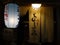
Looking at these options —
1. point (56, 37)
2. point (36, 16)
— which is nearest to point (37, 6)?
point (36, 16)


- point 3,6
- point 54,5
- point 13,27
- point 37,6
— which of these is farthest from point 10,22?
point 54,5

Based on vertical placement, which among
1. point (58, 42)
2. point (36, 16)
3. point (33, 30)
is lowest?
point (58, 42)

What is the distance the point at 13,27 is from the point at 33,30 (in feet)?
2.76

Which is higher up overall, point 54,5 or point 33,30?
point 54,5

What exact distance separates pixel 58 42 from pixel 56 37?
0.67 feet

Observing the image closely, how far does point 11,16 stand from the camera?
6.37 metres

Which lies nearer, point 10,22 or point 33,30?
point 10,22

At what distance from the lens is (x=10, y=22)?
6.35m

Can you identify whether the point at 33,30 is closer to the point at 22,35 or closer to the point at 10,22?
the point at 22,35

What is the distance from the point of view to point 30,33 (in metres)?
6.88

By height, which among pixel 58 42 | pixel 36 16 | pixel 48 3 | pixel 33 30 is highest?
pixel 48 3

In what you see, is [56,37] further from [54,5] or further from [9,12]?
[9,12]

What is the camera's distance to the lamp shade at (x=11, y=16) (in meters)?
6.36

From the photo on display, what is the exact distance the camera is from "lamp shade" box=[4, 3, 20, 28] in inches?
250
